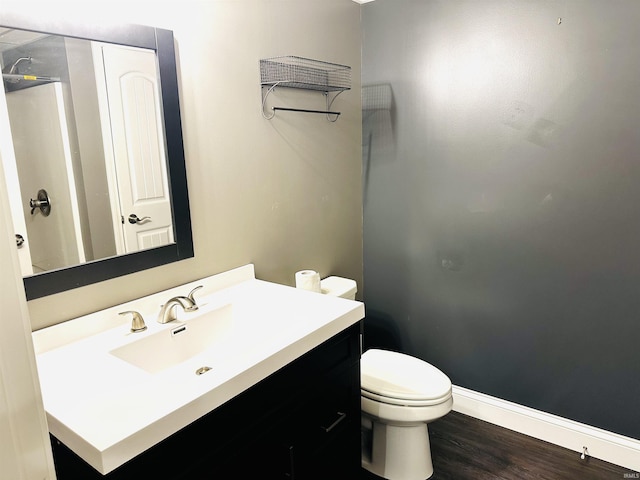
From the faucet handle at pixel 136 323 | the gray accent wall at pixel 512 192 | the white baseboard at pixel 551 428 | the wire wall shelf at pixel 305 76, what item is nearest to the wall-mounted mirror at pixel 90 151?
the faucet handle at pixel 136 323

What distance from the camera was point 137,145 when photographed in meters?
1.55

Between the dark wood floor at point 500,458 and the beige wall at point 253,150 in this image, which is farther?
the dark wood floor at point 500,458

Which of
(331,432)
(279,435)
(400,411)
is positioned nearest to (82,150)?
(279,435)

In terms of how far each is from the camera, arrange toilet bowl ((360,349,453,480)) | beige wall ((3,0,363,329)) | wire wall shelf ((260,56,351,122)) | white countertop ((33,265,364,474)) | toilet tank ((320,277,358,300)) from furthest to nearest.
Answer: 1. toilet tank ((320,277,358,300))
2. wire wall shelf ((260,56,351,122))
3. toilet bowl ((360,349,453,480))
4. beige wall ((3,0,363,329))
5. white countertop ((33,265,364,474))

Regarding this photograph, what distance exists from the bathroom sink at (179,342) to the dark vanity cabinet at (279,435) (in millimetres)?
391

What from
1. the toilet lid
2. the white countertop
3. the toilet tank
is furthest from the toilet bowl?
the white countertop

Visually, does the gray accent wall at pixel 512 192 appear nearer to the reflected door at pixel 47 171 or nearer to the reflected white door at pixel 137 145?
the reflected white door at pixel 137 145

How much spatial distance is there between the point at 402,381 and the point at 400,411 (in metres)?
0.14

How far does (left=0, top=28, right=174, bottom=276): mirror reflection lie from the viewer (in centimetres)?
126

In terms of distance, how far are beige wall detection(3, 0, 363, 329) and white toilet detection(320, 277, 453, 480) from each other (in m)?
0.66

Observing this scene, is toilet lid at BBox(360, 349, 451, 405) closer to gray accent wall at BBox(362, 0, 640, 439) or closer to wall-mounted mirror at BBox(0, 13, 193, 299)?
gray accent wall at BBox(362, 0, 640, 439)

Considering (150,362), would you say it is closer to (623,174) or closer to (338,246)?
(338,246)

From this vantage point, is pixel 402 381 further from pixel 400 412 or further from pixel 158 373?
pixel 158 373

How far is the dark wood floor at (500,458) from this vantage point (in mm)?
1984
